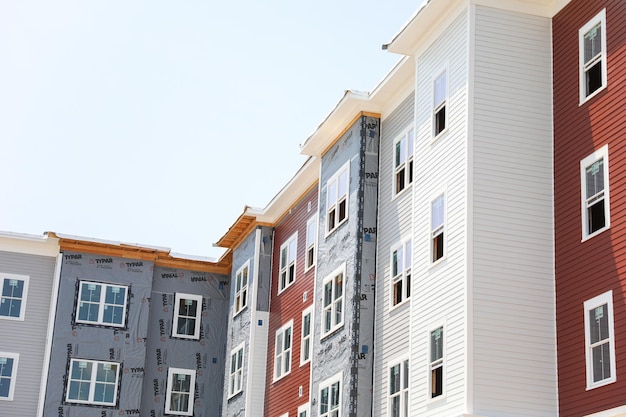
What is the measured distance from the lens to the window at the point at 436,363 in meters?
25.7

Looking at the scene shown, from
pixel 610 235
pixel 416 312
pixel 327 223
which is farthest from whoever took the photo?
pixel 327 223

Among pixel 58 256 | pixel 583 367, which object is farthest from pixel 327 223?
pixel 58 256

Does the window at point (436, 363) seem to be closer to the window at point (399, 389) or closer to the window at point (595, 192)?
the window at point (399, 389)

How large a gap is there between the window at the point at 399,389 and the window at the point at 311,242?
9279mm

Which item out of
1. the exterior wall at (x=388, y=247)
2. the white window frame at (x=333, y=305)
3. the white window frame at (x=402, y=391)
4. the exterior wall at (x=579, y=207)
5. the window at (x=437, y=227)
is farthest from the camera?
the white window frame at (x=333, y=305)

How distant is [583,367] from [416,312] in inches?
215

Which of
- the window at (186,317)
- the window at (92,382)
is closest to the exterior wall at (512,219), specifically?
the window at (92,382)

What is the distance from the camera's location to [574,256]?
24328 millimetres

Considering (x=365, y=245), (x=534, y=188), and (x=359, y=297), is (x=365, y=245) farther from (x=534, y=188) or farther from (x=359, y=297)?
(x=534, y=188)

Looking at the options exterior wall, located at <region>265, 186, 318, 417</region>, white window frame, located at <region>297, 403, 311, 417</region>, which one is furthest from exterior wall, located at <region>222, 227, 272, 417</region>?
white window frame, located at <region>297, 403, 311, 417</region>

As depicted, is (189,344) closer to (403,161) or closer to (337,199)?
(337,199)

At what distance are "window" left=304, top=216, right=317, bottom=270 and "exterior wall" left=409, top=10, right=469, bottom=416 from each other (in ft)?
35.3

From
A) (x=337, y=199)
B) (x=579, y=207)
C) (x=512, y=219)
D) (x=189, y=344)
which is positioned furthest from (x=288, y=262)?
(x=579, y=207)

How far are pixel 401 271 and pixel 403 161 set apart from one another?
3480mm
